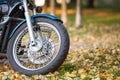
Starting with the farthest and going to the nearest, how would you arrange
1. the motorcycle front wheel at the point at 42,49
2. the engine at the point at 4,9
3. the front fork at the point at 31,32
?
1. the engine at the point at 4,9
2. the front fork at the point at 31,32
3. the motorcycle front wheel at the point at 42,49

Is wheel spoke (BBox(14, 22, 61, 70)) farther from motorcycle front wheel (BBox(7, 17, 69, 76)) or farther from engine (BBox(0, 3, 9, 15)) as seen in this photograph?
engine (BBox(0, 3, 9, 15))

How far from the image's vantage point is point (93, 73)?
23.1 ft

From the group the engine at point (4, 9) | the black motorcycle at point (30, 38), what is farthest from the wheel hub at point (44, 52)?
the engine at point (4, 9)

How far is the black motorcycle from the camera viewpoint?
6797 millimetres

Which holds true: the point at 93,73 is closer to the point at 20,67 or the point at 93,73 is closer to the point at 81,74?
the point at 81,74

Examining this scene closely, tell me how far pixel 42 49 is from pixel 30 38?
25 centimetres

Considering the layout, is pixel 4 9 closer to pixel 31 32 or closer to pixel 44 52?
pixel 31 32

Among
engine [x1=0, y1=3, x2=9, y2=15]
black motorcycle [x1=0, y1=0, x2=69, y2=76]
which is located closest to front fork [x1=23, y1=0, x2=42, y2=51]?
black motorcycle [x1=0, y1=0, x2=69, y2=76]

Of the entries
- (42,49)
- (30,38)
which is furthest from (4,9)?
(42,49)

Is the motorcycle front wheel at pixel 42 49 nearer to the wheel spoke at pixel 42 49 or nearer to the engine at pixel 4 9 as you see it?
the wheel spoke at pixel 42 49

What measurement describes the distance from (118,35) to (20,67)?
42.9ft

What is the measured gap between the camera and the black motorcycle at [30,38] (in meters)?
6.80

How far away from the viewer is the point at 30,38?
6.95 meters

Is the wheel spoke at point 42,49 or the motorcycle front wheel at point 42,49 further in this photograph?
the wheel spoke at point 42,49
